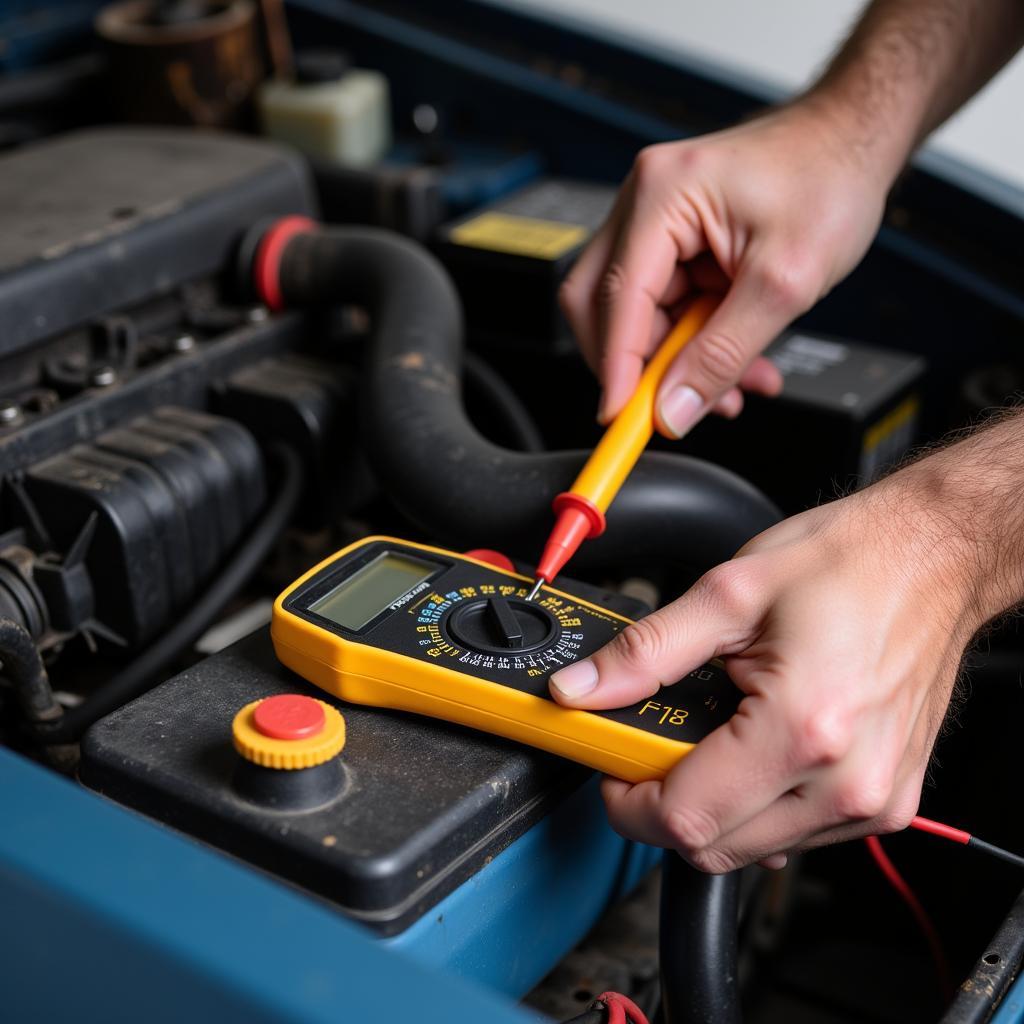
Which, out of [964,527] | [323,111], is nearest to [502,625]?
[964,527]

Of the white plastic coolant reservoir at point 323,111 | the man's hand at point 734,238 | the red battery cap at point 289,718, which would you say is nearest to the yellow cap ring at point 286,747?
the red battery cap at point 289,718

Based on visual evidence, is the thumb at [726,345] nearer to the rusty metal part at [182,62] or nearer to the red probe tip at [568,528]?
the red probe tip at [568,528]

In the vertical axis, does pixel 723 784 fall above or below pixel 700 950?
above

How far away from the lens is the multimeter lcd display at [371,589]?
0.65 metres

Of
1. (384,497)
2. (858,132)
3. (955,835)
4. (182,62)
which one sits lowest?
(384,497)

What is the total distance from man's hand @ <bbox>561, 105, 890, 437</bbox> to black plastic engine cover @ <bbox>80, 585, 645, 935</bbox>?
284mm

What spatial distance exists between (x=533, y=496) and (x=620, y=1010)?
289 mm

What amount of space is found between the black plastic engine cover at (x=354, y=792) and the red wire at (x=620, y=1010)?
0.31 ft

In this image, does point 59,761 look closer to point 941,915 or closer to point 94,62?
point 941,915

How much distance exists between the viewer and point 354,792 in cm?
57

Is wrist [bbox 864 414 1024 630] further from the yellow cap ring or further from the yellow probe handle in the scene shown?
the yellow cap ring

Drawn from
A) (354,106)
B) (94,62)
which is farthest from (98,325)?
(94,62)

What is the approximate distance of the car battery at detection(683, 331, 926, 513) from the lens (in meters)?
0.92

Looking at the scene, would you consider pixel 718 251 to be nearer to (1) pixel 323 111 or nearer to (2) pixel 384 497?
(2) pixel 384 497
